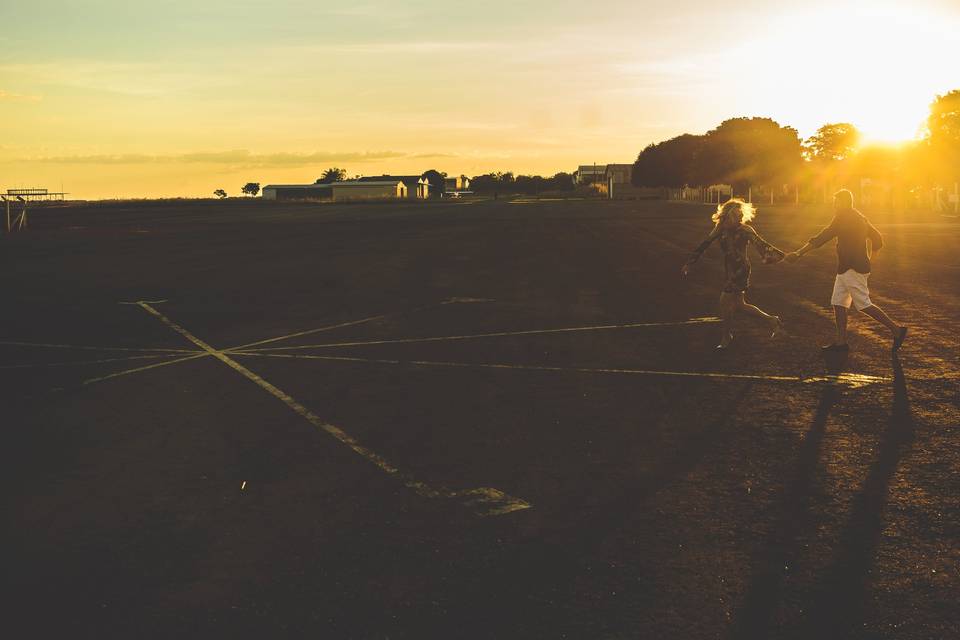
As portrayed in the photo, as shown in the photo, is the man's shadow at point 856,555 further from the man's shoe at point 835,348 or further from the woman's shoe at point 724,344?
the woman's shoe at point 724,344

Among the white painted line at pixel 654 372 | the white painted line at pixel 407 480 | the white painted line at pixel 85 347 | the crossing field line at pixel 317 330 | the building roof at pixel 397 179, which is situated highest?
the building roof at pixel 397 179

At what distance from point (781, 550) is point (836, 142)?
117661 mm

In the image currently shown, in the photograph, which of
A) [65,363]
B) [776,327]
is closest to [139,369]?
[65,363]

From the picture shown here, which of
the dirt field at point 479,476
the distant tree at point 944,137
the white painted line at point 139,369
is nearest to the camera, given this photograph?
the dirt field at point 479,476

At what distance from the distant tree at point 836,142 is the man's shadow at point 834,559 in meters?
114

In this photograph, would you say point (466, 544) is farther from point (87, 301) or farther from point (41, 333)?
point (87, 301)

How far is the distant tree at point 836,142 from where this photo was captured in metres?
110

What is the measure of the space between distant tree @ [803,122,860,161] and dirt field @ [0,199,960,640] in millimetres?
106394

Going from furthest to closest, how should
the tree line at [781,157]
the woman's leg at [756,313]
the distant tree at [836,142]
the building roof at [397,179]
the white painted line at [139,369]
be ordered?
1. the building roof at [397,179]
2. the distant tree at [836,142]
3. the tree line at [781,157]
4. the woman's leg at [756,313]
5. the white painted line at [139,369]

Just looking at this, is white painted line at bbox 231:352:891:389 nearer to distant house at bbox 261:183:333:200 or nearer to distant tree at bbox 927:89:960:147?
distant tree at bbox 927:89:960:147

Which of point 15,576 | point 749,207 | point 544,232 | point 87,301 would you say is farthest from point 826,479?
point 544,232

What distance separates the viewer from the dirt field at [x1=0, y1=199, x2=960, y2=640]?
379 centimetres

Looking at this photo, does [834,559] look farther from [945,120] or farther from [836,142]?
[836,142]

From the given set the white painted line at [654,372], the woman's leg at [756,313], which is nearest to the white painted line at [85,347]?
the white painted line at [654,372]
